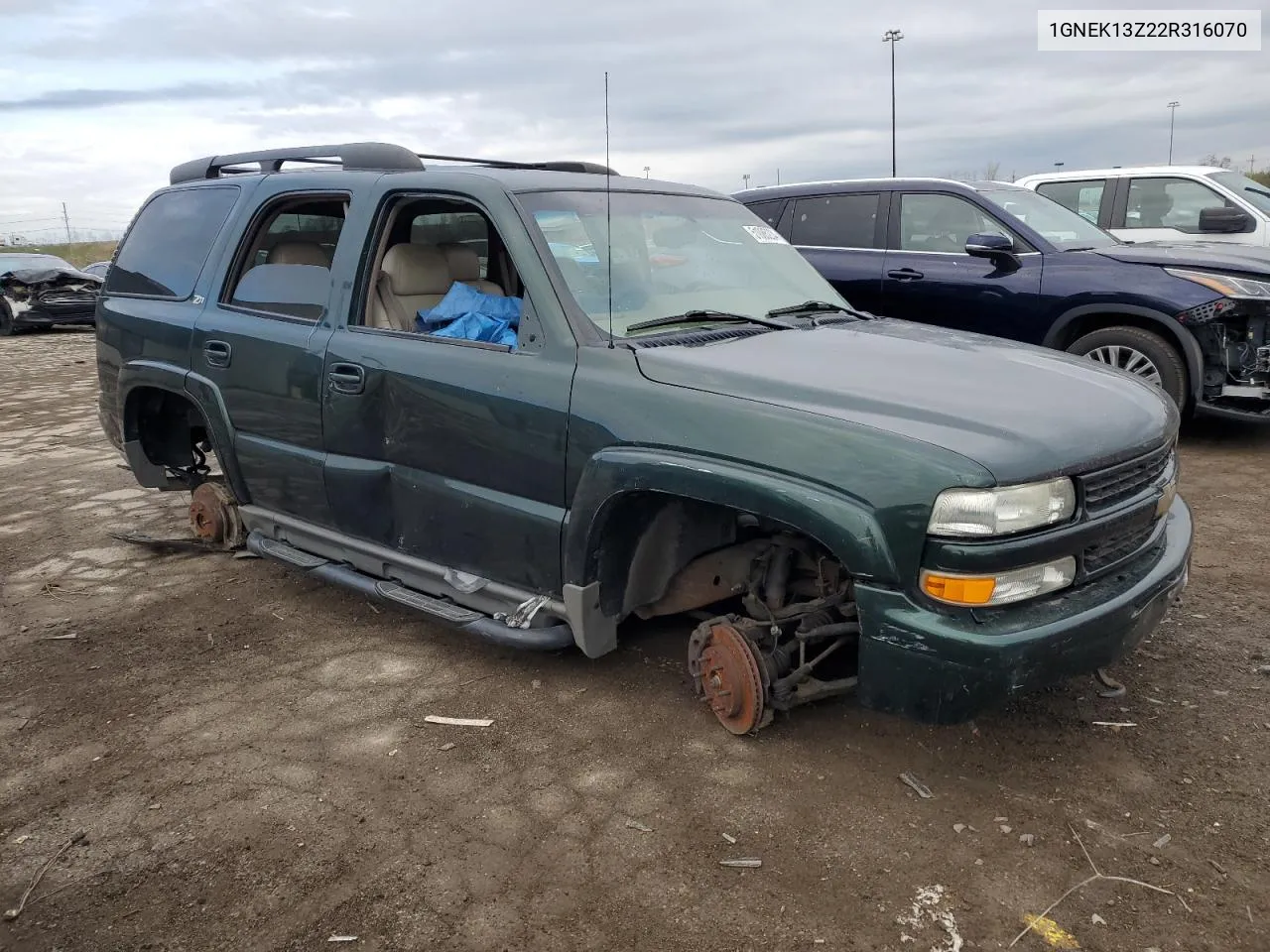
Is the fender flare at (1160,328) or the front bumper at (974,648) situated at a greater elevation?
the fender flare at (1160,328)

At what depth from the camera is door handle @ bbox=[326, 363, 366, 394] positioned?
3.81m

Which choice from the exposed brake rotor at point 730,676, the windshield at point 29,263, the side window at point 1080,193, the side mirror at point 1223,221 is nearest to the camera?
the exposed brake rotor at point 730,676

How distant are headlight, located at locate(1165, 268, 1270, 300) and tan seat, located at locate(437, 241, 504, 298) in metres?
4.69

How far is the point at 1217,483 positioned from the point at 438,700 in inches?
190

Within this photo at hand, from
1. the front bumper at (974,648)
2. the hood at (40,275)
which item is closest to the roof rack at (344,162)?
the front bumper at (974,648)

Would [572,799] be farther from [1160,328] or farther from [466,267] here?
[1160,328]

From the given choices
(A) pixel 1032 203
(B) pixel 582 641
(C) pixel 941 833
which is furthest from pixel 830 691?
(A) pixel 1032 203

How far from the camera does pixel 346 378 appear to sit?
3848 millimetres

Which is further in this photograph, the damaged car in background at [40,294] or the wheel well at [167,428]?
the damaged car in background at [40,294]

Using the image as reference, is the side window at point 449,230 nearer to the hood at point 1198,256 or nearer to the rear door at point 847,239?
the rear door at point 847,239

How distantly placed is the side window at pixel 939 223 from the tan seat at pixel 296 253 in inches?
183

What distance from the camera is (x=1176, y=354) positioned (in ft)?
21.5

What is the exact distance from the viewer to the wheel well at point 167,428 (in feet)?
16.6

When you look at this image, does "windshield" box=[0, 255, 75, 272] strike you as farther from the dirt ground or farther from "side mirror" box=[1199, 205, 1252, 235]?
"side mirror" box=[1199, 205, 1252, 235]
